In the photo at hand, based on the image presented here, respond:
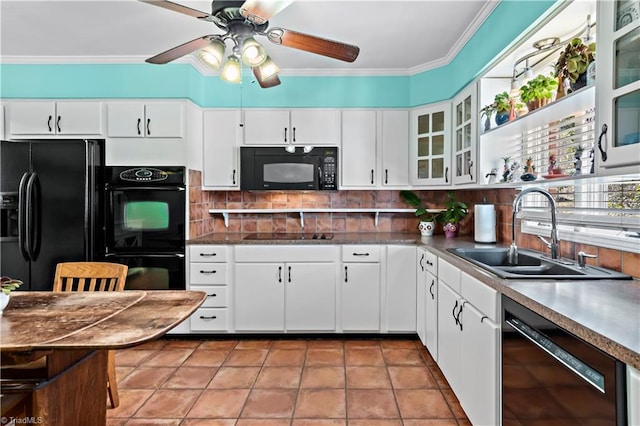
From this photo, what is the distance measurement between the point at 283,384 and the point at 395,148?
7.59 feet

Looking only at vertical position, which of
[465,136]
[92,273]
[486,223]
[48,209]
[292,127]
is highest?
[292,127]

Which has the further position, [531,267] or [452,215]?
[452,215]

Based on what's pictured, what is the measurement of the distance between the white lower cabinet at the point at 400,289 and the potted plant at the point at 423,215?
353 millimetres

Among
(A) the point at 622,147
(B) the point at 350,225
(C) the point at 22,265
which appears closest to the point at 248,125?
(B) the point at 350,225

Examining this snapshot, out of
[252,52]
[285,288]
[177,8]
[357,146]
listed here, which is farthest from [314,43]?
[285,288]

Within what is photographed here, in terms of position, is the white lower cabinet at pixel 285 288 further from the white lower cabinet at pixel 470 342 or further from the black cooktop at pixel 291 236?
the white lower cabinet at pixel 470 342

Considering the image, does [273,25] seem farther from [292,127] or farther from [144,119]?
[144,119]

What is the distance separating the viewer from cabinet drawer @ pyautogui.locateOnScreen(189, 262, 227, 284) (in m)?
3.24

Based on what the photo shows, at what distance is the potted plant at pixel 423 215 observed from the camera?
136 inches

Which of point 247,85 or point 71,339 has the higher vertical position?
point 247,85

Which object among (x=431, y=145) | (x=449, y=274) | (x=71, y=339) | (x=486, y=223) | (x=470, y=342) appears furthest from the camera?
(x=431, y=145)

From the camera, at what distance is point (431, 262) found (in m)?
2.73

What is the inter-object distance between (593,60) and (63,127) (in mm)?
3852

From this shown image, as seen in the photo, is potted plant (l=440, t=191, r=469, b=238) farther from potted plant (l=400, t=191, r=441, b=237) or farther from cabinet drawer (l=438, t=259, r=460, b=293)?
cabinet drawer (l=438, t=259, r=460, b=293)
